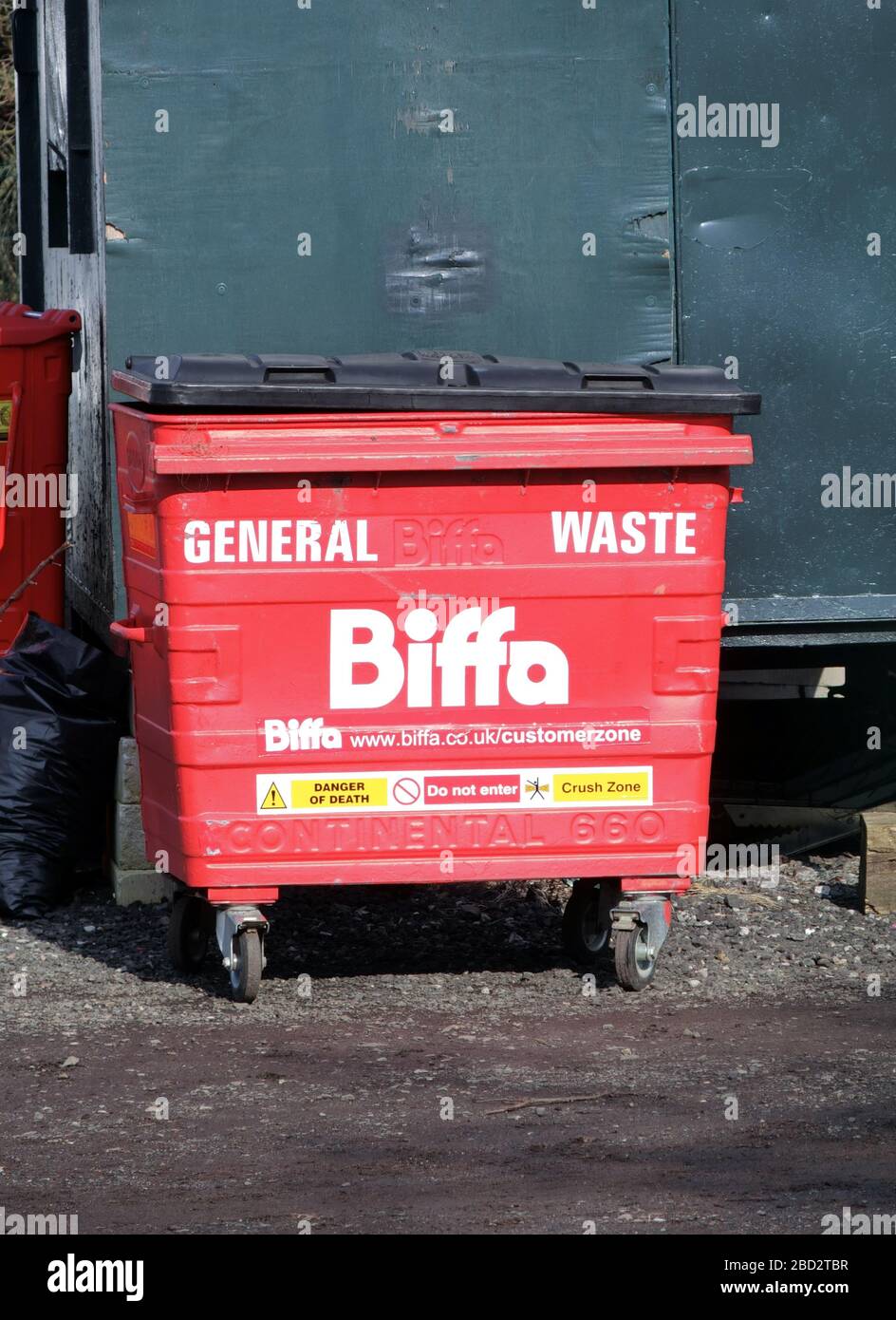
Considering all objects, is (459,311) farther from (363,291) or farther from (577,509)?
(577,509)

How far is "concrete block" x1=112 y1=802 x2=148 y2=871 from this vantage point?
6.84 metres

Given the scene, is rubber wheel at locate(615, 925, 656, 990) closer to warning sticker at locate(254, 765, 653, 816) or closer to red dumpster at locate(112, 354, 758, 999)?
red dumpster at locate(112, 354, 758, 999)

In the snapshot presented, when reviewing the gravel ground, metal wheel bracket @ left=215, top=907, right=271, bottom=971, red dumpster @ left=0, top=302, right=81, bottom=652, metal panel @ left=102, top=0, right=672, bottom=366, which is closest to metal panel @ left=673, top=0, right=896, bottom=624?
metal panel @ left=102, top=0, right=672, bottom=366

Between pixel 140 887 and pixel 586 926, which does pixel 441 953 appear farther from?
pixel 140 887

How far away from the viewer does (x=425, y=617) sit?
555 centimetres

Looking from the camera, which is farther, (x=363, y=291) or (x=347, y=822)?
(x=363, y=291)

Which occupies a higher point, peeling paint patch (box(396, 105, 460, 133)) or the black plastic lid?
peeling paint patch (box(396, 105, 460, 133))

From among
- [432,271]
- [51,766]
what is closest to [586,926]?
[51,766]

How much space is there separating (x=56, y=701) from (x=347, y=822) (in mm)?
1875

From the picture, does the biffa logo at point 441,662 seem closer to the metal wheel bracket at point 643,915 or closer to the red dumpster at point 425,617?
the red dumpster at point 425,617

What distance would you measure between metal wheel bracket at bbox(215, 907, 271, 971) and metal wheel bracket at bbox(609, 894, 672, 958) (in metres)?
1.03

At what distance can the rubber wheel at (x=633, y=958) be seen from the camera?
19.1 feet

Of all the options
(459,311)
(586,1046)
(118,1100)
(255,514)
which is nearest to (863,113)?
(459,311)
